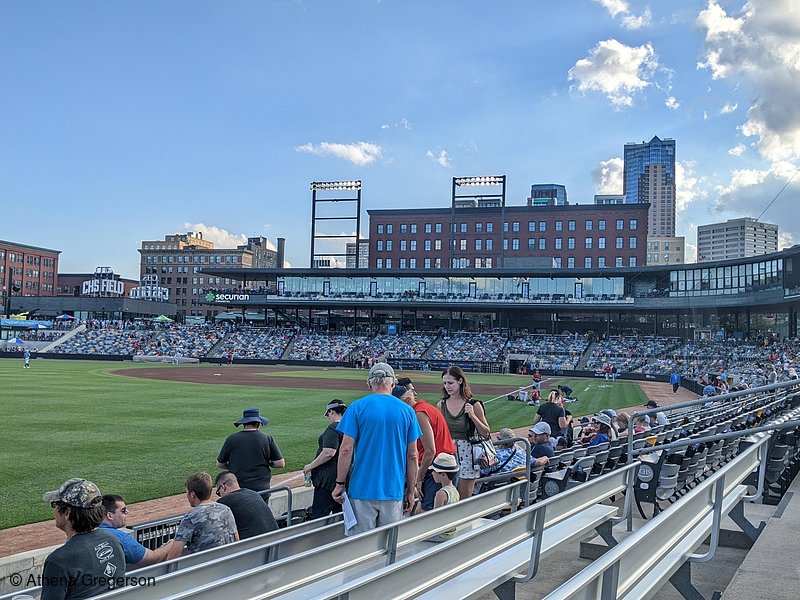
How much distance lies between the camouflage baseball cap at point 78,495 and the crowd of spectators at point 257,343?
66400mm

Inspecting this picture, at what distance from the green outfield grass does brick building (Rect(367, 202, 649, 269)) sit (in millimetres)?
56448

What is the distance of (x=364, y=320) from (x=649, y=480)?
257ft

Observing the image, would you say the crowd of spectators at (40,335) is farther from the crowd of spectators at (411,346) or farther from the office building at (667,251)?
the office building at (667,251)

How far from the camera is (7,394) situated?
93.4 feet

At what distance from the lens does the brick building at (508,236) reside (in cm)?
9062

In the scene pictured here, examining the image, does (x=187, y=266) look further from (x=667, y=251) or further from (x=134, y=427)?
(x=134, y=427)

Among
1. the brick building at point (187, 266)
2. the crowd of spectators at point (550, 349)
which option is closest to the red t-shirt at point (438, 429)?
the crowd of spectators at point (550, 349)

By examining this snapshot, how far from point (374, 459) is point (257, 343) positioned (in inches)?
2780

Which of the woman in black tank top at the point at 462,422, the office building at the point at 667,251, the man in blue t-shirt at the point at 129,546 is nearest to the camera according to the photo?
the man in blue t-shirt at the point at 129,546

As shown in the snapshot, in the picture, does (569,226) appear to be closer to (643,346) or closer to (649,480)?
(643,346)

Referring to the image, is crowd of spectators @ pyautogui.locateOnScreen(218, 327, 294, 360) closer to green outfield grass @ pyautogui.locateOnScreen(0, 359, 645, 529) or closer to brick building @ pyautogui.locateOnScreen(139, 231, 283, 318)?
green outfield grass @ pyautogui.locateOnScreen(0, 359, 645, 529)

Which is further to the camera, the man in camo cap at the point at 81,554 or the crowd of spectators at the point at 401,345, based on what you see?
the crowd of spectators at the point at 401,345

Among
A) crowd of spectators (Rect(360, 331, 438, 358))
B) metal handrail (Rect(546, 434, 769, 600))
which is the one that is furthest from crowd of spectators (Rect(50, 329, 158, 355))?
metal handrail (Rect(546, 434, 769, 600))

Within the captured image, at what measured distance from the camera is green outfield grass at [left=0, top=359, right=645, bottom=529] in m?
13.0
